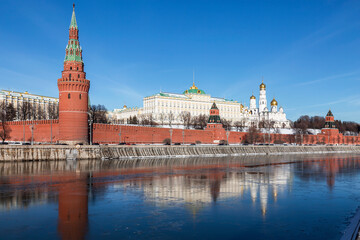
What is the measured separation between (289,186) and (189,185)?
6232mm

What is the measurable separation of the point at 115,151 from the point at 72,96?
8280 mm

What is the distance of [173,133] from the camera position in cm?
6550

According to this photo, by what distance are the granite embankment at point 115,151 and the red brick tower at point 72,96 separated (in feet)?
12.5

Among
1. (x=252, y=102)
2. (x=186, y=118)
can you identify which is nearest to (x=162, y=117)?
(x=186, y=118)

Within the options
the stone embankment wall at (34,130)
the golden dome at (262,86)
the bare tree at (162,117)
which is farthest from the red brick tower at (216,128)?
the golden dome at (262,86)

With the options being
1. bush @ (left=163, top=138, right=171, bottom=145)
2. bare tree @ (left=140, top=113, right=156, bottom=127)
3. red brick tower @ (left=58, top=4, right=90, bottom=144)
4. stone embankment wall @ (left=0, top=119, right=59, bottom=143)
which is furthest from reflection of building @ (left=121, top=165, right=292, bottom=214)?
bare tree @ (left=140, top=113, right=156, bottom=127)

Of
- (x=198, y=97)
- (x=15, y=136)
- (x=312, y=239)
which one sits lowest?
(x=312, y=239)

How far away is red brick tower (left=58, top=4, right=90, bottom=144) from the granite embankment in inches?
150

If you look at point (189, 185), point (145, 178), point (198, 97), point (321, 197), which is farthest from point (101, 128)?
point (198, 97)

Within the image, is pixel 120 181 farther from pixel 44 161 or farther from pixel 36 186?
pixel 44 161

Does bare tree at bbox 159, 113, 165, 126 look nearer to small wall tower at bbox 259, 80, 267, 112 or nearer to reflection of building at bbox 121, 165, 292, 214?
small wall tower at bbox 259, 80, 267, 112

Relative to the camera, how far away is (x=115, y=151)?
4475 cm

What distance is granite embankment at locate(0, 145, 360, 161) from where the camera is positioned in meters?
38.1

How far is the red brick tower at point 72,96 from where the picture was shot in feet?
148
